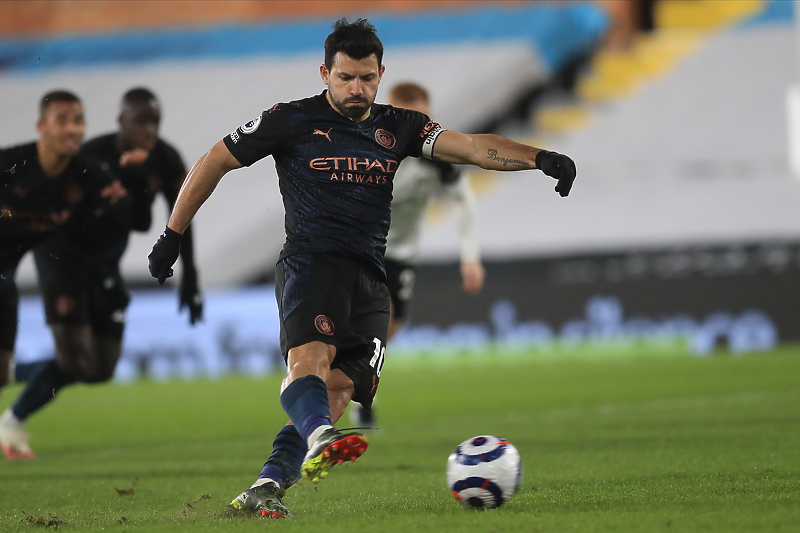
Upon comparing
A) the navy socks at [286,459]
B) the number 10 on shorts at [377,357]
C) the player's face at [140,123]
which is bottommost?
the navy socks at [286,459]

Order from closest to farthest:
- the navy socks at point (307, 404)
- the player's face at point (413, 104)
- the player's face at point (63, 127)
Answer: the navy socks at point (307, 404) → the player's face at point (63, 127) → the player's face at point (413, 104)

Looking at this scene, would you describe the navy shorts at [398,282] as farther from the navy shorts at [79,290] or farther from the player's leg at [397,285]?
the navy shorts at [79,290]

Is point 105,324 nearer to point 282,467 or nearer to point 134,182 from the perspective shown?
point 134,182

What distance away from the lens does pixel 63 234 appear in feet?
23.6

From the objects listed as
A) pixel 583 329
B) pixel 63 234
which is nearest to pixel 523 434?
pixel 63 234

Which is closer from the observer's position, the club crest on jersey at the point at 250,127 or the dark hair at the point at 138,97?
the club crest on jersey at the point at 250,127

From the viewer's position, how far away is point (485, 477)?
4.19 meters

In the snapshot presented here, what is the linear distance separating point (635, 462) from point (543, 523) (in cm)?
210

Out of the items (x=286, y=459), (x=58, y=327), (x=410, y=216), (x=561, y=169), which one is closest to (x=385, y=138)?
(x=561, y=169)

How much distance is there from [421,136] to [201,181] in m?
0.92

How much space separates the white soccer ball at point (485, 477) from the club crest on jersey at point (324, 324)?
704mm

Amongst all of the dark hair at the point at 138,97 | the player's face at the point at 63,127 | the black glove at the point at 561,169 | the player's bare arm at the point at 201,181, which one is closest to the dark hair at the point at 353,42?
the player's bare arm at the point at 201,181

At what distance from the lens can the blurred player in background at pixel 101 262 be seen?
6879 mm

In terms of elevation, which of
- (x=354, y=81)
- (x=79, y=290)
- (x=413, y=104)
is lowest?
(x=79, y=290)
